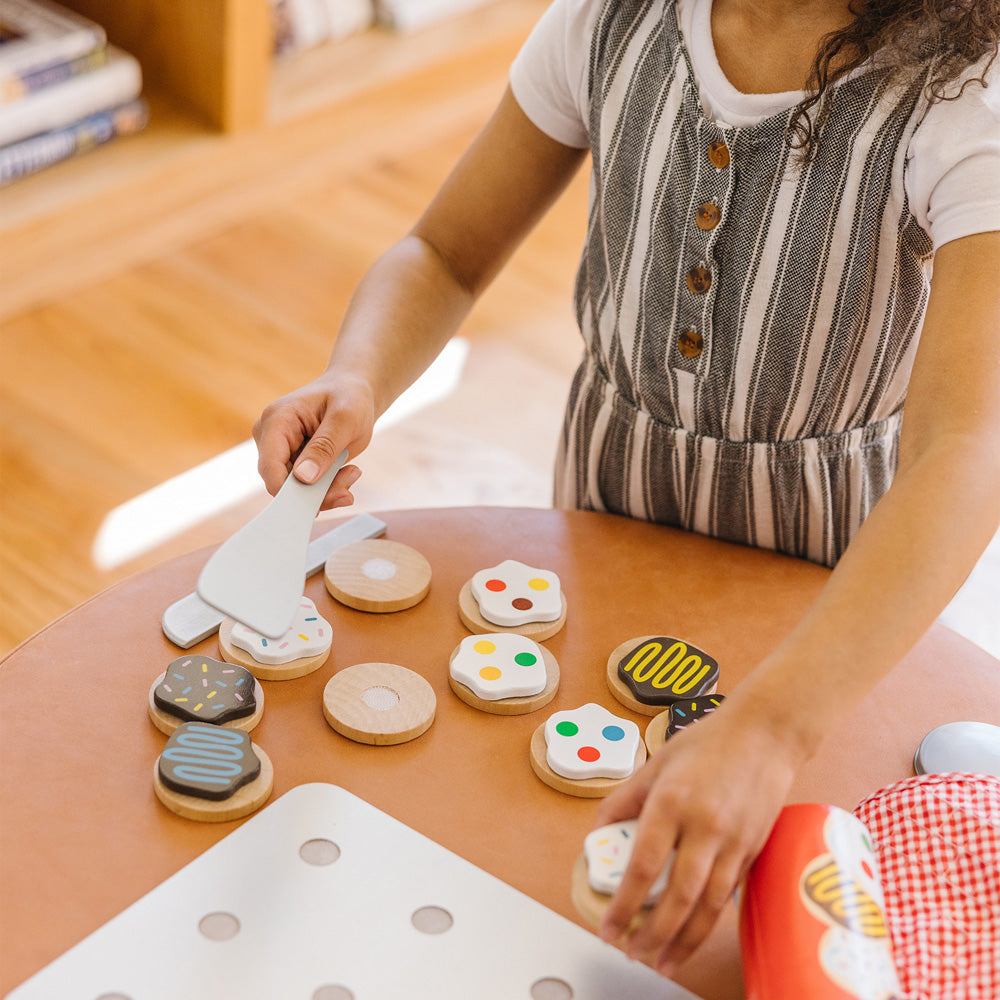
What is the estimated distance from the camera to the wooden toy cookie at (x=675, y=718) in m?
0.69

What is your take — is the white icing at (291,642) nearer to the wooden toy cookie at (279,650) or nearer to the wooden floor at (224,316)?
the wooden toy cookie at (279,650)

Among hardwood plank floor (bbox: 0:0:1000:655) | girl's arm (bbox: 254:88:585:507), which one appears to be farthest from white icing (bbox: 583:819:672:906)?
hardwood plank floor (bbox: 0:0:1000:655)

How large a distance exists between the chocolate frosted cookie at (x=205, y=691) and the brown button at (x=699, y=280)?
373mm

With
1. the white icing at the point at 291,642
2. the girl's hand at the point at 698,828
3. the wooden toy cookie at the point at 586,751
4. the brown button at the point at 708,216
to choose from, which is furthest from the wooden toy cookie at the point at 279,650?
the brown button at the point at 708,216

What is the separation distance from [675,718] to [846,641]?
0.43ft

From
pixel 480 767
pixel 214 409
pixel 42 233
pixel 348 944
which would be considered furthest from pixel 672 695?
pixel 42 233

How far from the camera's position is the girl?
0.57 metres

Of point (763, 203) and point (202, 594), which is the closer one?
point (202, 594)

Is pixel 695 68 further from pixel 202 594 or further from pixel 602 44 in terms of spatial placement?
pixel 202 594

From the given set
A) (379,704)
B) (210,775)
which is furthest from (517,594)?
(210,775)

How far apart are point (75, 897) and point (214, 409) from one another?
1.19m

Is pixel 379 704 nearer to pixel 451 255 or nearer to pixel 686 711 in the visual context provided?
pixel 686 711

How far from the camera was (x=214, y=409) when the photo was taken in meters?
1.72

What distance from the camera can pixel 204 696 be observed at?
2.20 ft
